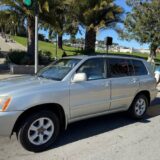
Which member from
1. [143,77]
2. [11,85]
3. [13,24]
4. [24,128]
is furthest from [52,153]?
[13,24]

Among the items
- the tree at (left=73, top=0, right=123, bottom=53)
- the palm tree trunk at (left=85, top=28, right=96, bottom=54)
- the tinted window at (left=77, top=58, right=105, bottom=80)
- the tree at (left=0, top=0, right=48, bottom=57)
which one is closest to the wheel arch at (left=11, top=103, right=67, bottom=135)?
the tinted window at (left=77, top=58, right=105, bottom=80)

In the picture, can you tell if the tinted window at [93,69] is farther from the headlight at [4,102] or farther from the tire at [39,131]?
the headlight at [4,102]

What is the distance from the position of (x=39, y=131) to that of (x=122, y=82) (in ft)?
7.73

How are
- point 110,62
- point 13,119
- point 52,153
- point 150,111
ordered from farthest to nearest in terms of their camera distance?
point 150,111, point 110,62, point 52,153, point 13,119

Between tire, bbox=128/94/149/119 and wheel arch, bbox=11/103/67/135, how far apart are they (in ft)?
7.25

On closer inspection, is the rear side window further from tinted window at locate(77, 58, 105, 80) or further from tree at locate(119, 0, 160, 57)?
tree at locate(119, 0, 160, 57)

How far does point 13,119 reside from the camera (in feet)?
14.2

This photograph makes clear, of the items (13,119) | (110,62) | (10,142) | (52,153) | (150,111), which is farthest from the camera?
(150,111)

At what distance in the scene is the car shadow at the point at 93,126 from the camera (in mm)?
5367

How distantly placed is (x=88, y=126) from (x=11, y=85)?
217 centimetres

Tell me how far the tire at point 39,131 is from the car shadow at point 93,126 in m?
0.26

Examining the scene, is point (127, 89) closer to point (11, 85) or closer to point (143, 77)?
point (143, 77)

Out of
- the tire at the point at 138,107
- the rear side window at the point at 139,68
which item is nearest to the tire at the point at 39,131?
the tire at the point at 138,107

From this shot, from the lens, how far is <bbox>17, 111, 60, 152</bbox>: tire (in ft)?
14.8
